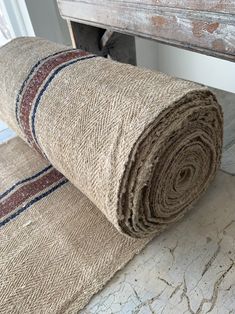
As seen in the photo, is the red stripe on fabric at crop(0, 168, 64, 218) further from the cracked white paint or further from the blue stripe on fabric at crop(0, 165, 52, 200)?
the cracked white paint

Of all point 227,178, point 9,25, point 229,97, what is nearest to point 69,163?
point 227,178

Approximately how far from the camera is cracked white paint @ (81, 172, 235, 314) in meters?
0.56

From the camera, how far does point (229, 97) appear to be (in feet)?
3.94

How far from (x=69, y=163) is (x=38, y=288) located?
0.83ft

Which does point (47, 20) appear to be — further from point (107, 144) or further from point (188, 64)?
point (107, 144)

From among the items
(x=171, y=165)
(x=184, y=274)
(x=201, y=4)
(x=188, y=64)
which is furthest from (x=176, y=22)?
(x=188, y=64)

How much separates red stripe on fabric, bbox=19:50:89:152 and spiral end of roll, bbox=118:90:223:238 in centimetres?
34

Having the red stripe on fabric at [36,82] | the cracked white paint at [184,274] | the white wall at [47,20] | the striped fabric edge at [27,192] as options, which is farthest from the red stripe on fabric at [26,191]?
the white wall at [47,20]

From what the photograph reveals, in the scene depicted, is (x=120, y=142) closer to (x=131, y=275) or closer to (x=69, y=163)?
(x=69, y=163)

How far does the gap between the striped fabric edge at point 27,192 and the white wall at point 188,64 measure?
0.97 m

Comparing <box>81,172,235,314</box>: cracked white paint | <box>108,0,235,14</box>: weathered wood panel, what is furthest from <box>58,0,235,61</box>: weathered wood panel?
<box>81,172,235,314</box>: cracked white paint

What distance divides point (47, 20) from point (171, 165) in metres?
1.00

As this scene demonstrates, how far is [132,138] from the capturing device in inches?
19.4

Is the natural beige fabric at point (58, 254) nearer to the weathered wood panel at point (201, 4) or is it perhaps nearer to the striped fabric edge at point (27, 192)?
the striped fabric edge at point (27, 192)
